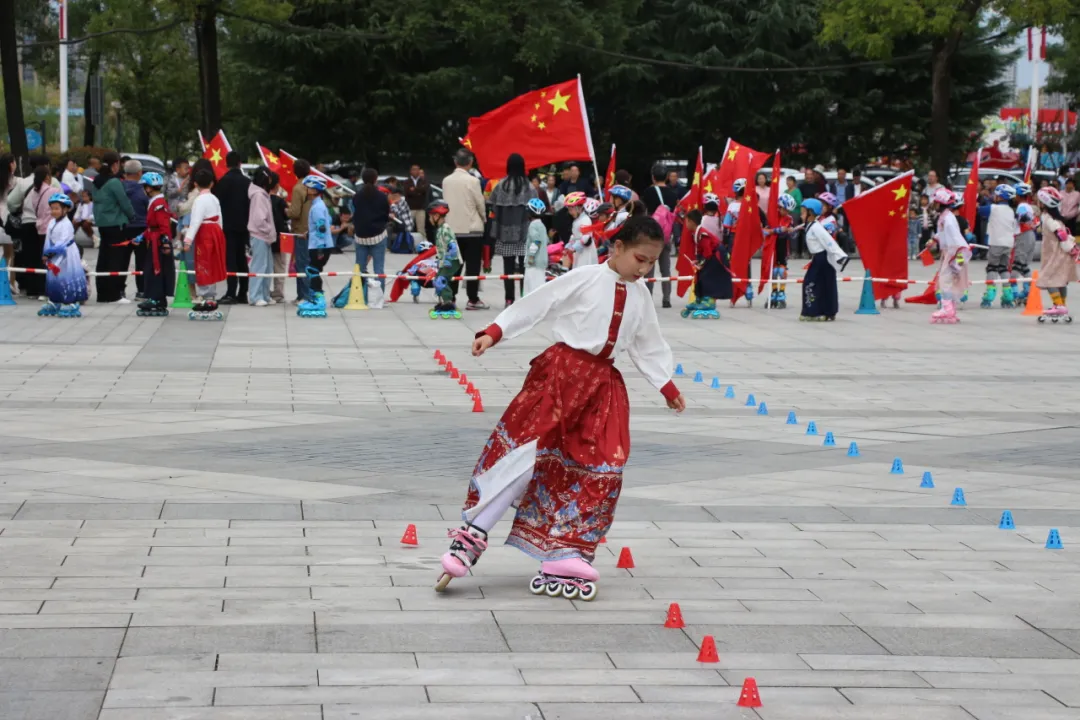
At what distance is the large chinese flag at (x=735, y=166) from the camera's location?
24266 millimetres

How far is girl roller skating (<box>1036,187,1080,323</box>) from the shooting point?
808 inches

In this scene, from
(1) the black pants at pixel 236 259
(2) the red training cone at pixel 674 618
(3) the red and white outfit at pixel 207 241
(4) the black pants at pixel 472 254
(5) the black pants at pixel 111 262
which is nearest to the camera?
(2) the red training cone at pixel 674 618

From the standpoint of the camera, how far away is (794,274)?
29406 millimetres

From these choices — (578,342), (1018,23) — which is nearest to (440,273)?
(578,342)

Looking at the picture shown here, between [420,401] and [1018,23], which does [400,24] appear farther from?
[420,401]

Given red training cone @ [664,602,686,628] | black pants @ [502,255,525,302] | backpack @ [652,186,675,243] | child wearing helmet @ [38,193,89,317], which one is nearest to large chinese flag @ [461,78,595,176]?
backpack @ [652,186,675,243]

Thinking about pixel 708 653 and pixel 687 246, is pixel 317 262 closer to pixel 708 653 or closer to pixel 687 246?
pixel 687 246

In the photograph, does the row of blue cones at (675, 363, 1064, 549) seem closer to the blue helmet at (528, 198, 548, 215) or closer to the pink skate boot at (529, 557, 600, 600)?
the pink skate boot at (529, 557, 600, 600)

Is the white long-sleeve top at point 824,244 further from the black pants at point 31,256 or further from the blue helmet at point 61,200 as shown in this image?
the black pants at point 31,256

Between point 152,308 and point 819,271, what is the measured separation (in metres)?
7.88

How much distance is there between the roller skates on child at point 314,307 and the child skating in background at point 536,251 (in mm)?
2441

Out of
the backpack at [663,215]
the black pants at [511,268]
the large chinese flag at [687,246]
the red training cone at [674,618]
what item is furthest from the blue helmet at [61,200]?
the red training cone at [674,618]

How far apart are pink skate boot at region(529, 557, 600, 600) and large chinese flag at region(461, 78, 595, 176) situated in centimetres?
1640

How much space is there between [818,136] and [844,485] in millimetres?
36435
